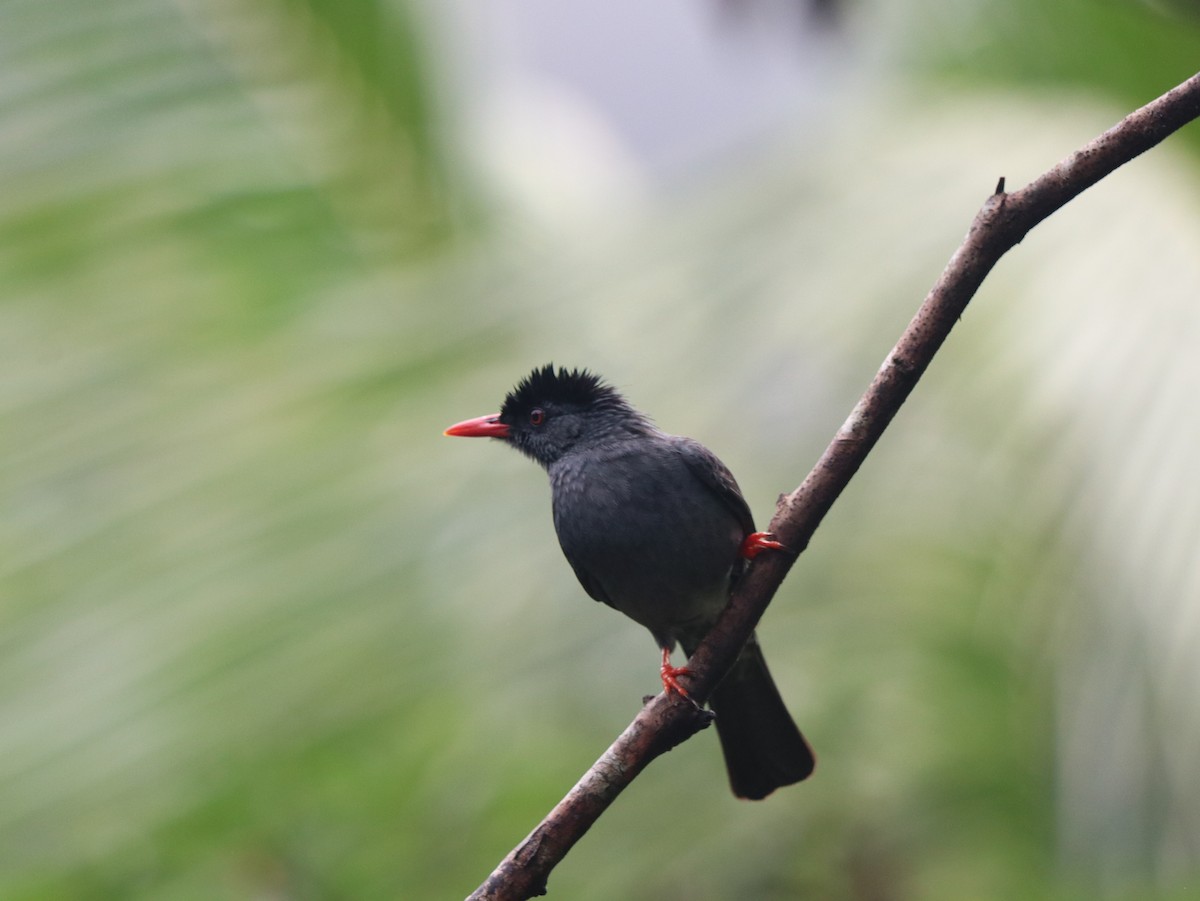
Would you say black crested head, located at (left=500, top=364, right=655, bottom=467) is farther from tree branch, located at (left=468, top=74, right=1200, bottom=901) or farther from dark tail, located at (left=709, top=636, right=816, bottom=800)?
tree branch, located at (left=468, top=74, right=1200, bottom=901)

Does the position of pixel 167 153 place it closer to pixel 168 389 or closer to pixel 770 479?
pixel 168 389

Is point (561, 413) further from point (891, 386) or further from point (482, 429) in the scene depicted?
point (891, 386)

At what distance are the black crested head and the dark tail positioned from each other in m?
0.77

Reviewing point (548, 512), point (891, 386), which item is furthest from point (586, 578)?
point (891, 386)

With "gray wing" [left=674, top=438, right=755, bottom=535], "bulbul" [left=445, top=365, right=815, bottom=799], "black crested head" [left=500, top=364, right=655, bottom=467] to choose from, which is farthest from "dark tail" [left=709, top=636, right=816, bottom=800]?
"black crested head" [left=500, top=364, right=655, bottom=467]

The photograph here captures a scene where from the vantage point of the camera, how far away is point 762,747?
11.1 ft

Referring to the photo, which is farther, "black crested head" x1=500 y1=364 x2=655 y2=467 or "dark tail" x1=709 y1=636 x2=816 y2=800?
"black crested head" x1=500 y1=364 x2=655 y2=467

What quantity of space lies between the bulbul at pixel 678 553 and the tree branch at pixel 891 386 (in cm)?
82

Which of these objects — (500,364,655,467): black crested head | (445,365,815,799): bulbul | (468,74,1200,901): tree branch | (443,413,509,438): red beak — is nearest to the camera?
(468,74,1200,901): tree branch

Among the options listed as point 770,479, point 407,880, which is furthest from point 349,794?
point 770,479

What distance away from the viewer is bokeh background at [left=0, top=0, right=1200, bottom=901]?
271cm

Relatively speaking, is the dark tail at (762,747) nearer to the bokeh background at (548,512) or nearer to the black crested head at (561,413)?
the bokeh background at (548,512)

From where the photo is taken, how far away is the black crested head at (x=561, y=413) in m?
3.78

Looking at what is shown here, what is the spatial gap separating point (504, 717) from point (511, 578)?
372 millimetres
